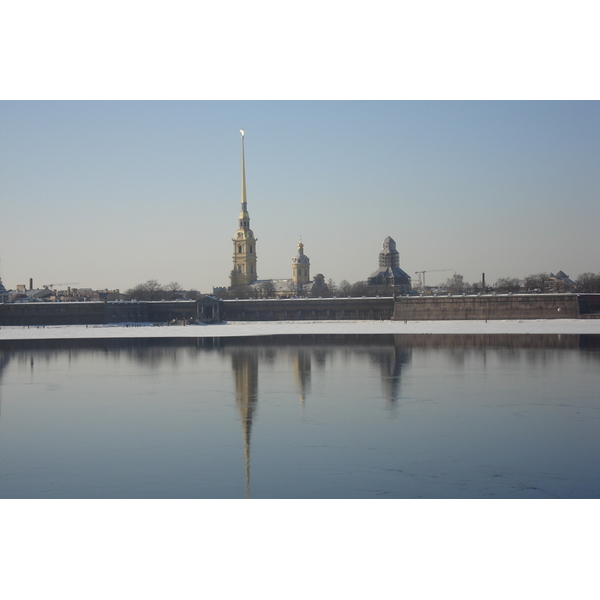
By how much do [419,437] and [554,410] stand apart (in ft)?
13.4

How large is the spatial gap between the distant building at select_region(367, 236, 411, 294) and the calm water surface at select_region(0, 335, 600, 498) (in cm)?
7277

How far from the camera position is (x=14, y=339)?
46281 mm

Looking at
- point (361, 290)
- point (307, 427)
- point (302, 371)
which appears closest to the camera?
→ point (307, 427)

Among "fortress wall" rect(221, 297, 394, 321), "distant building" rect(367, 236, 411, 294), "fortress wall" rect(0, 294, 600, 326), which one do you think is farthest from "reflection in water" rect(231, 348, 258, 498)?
"distant building" rect(367, 236, 411, 294)

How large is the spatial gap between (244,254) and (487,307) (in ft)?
226

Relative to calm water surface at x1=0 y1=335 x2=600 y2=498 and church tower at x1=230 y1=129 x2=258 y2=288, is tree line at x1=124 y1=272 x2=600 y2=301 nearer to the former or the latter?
church tower at x1=230 y1=129 x2=258 y2=288

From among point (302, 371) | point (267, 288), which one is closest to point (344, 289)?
point (267, 288)

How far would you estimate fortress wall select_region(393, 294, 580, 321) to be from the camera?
5841 cm

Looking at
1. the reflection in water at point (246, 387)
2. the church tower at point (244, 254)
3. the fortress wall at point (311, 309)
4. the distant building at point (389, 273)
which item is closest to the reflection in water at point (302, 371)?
the reflection in water at point (246, 387)

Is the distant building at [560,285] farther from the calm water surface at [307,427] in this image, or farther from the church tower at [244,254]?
the calm water surface at [307,427]

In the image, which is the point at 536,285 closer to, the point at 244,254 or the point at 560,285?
the point at 560,285

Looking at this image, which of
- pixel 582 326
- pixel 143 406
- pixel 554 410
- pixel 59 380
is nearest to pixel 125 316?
pixel 582 326

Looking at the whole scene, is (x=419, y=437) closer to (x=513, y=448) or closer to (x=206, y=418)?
(x=513, y=448)

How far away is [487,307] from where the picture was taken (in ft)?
204
